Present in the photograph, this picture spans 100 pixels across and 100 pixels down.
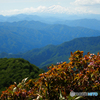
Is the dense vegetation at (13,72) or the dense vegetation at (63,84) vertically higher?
the dense vegetation at (13,72)

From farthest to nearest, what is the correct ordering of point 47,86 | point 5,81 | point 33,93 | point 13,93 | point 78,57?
point 5,81 → point 78,57 → point 33,93 → point 47,86 → point 13,93

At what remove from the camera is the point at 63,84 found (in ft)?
18.6

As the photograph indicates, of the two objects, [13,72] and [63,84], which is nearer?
[63,84]

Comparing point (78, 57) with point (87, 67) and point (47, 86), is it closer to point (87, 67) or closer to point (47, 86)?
point (87, 67)

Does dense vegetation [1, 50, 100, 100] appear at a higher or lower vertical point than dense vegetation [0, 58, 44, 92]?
lower

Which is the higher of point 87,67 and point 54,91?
point 87,67

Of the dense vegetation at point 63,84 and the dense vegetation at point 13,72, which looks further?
the dense vegetation at point 13,72

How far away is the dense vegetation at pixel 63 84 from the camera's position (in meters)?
5.02

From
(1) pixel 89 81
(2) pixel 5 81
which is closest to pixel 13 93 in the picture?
(1) pixel 89 81

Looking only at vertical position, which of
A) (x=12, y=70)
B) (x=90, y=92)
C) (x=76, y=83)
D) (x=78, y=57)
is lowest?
(x=90, y=92)

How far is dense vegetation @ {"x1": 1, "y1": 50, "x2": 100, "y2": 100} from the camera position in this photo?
5.02 meters

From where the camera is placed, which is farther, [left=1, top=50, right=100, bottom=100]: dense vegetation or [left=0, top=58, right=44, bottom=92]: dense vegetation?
[left=0, top=58, right=44, bottom=92]: dense vegetation

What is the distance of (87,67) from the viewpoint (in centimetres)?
582

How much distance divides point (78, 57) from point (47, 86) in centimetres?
212
